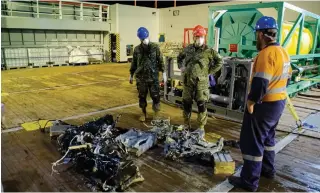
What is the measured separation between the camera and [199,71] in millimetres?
4078

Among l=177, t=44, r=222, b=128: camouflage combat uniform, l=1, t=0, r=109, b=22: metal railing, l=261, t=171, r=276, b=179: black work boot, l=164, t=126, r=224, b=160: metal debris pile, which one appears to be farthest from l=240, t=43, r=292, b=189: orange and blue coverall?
l=1, t=0, r=109, b=22: metal railing

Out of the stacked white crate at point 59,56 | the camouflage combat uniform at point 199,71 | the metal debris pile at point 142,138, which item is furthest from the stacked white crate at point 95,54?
the metal debris pile at point 142,138

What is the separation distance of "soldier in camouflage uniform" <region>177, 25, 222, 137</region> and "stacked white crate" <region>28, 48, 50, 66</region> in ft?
37.5

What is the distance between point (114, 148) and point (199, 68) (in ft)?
6.26

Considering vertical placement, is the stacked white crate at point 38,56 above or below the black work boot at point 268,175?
above

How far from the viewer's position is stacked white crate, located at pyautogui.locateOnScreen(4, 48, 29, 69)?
12.2 meters

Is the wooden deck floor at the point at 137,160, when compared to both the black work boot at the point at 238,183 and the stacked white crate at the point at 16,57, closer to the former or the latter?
the black work boot at the point at 238,183

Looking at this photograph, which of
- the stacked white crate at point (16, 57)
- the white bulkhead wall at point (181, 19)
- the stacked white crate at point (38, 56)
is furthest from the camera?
the white bulkhead wall at point (181, 19)

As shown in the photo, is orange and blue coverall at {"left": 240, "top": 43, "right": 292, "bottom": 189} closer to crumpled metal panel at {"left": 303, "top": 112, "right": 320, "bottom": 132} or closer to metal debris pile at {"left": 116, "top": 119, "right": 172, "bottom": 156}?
metal debris pile at {"left": 116, "top": 119, "right": 172, "bottom": 156}

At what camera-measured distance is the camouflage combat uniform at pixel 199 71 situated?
407 cm

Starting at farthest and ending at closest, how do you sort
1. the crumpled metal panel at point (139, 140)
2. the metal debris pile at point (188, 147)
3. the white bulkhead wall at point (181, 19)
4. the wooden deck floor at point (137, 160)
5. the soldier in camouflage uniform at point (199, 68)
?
the white bulkhead wall at point (181, 19), the soldier in camouflage uniform at point (199, 68), the crumpled metal panel at point (139, 140), the metal debris pile at point (188, 147), the wooden deck floor at point (137, 160)

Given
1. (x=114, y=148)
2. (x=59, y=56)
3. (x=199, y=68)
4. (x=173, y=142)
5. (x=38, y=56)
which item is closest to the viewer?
(x=114, y=148)

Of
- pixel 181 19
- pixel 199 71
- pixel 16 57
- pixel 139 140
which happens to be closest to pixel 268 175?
pixel 139 140

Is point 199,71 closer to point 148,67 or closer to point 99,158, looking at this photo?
point 148,67
